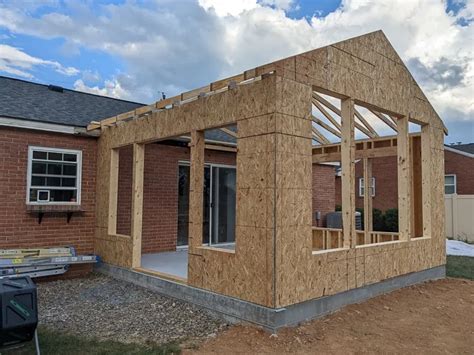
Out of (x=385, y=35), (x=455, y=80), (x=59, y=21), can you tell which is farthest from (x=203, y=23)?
(x=455, y=80)

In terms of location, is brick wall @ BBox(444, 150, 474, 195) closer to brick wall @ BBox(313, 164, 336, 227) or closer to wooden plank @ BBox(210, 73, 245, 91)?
brick wall @ BBox(313, 164, 336, 227)

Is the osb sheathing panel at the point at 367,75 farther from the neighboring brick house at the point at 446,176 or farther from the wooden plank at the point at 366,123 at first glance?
the neighboring brick house at the point at 446,176

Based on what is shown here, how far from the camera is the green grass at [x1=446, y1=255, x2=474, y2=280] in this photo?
8.45 meters

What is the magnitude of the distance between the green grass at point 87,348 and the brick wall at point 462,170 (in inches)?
736

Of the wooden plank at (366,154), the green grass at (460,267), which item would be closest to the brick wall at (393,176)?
the green grass at (460,267)

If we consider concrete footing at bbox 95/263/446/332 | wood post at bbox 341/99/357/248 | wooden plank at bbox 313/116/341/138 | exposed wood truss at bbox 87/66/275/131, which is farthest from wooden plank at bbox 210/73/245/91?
wooden plank at bbox 313/116/341/138

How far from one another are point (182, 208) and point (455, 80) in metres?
16.8

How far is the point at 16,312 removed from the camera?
3.41 metres

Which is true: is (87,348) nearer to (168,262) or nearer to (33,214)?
(168,262)

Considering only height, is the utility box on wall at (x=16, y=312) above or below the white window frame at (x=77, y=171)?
below

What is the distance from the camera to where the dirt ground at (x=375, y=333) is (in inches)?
164

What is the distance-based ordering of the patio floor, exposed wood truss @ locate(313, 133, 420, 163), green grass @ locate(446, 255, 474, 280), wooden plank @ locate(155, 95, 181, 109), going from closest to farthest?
wooden plank @ locate(155, 95, 181, 109) → the patio floor → green grass @ locate(446, 255, 474, 280) → exposed wood truss @ locate(313, 133, 420, 163)

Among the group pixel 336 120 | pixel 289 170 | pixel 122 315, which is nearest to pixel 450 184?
pixel 336 120

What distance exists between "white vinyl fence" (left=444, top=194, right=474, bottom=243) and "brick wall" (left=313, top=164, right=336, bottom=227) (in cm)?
508
